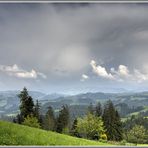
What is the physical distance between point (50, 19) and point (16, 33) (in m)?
1.70

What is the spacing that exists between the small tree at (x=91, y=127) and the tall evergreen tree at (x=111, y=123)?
0.75 meters

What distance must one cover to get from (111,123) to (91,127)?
2438mm

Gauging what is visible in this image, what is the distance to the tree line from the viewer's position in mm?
24125

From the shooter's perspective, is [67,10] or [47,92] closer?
[67,10]

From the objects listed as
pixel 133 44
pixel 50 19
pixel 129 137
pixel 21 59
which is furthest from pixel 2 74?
pixel 129 137

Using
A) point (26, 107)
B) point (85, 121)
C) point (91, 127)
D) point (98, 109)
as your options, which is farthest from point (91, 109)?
point (26, 107)

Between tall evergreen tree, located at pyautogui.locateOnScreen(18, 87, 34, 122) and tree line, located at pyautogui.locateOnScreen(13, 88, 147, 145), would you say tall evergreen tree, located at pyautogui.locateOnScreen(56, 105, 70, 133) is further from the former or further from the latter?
tall evergreen tree, located at pyautogui.locateOnScreen(18, 87, 34, 122)

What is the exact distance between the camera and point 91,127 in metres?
24.9

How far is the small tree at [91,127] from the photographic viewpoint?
79.2 ft

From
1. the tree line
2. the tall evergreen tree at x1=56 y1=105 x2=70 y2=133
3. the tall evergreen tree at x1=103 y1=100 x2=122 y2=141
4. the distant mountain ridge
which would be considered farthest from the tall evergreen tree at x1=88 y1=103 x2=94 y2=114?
the tall evergreen tree at x1=56 y1=105 x2=70 y2=133

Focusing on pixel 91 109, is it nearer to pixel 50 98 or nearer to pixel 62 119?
pixel 62 119

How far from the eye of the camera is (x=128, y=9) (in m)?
15.4

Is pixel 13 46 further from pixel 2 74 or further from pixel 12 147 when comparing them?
pixel 12 147

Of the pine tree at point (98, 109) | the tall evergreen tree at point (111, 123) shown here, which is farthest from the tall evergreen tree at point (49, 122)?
the tall evergreen tree at point (111, 123)
